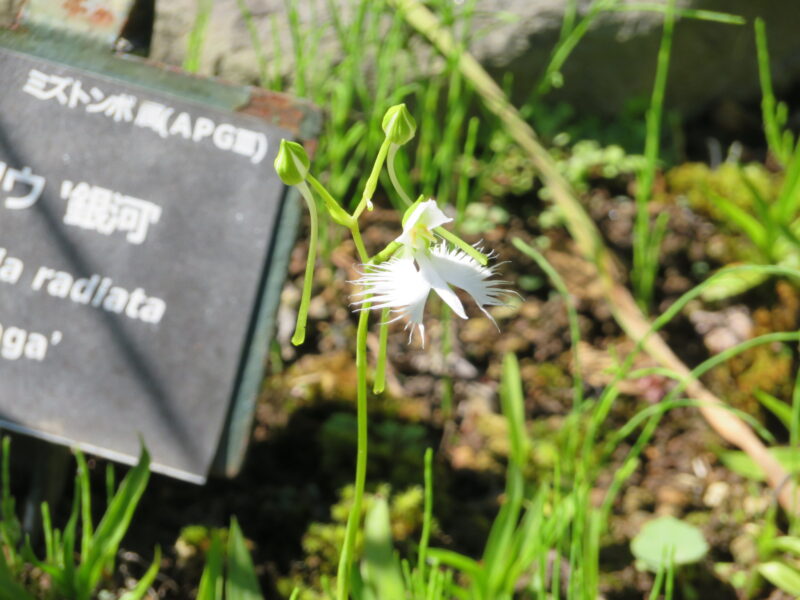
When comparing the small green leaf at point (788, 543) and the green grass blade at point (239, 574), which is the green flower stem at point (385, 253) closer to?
the green grass blade at point (239, 574)

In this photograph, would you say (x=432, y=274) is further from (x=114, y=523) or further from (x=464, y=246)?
(x=114, y=523)

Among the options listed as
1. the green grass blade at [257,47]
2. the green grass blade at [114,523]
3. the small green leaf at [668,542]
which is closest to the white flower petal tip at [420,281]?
the green grass blade at [114,523]

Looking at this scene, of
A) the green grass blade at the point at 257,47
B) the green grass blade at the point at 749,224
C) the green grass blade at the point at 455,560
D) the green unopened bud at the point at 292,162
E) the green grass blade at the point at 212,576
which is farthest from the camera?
the green grass blade at the point at 749,224

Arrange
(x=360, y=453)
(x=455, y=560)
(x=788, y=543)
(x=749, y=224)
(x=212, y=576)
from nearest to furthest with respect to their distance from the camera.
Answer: (x=360, y=453)
(x=212, y=576)
(x=455, y=560)
(x=788, y=543)
(x=749, y=224)

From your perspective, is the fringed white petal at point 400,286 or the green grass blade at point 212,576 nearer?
the fringed white petal at point 400,286

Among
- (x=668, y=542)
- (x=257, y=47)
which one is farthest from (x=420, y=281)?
(x=257, y=47)

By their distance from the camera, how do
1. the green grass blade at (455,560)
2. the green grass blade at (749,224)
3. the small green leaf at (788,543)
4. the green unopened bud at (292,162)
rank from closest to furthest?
the green unopened bud at (292,162) < the green grass blade at (455,560) < the small green leaf at (788,543) < the green grass blade at (749,224)
